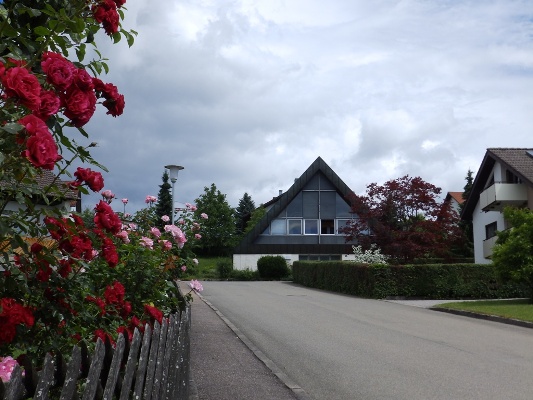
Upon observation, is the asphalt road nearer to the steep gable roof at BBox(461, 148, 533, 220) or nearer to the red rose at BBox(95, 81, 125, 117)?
the red rose at BBox(95, 81, 125, 117)

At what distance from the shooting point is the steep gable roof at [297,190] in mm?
53188

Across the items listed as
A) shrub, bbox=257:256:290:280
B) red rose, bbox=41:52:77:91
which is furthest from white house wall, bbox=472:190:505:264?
red rose, bbox=41:52:77:91

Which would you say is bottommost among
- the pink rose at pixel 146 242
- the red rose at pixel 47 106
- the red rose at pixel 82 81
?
the pink rose at pixel 146 242

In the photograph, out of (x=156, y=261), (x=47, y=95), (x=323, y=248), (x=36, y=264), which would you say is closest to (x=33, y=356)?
(x=36, y=264)

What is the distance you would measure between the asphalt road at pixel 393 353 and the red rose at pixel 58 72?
6.05 meters

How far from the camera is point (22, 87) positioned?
229 centimetres

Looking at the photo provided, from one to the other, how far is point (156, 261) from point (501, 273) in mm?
20131

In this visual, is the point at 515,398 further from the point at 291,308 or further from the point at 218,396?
the point at 291,308

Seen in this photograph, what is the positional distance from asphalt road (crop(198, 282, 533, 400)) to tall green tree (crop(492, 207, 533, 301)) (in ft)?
15.8

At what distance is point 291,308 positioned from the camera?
21.8m

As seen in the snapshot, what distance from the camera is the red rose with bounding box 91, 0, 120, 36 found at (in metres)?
3.35

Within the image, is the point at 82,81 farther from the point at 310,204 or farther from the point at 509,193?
the point at 310,204

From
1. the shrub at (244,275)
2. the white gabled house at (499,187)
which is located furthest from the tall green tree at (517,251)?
the shrub at (244,275)

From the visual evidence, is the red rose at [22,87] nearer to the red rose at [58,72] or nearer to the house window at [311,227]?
the red rose at [58,72]
